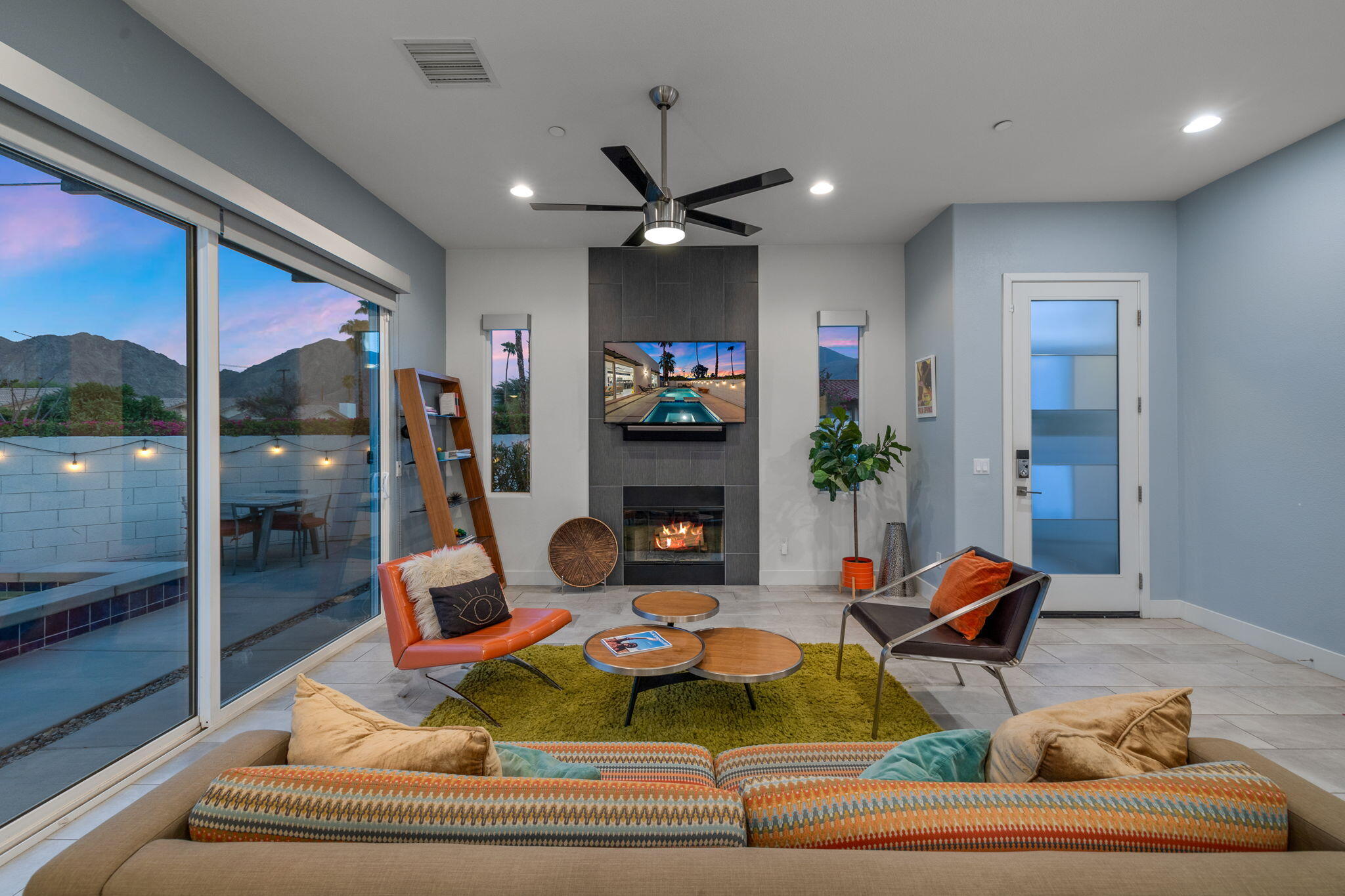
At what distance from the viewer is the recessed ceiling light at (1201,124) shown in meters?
2.92

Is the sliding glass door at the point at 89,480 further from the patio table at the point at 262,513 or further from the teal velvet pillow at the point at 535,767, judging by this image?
the teal velvet pillow at the point at 535,767

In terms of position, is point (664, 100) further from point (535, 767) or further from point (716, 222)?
point (535, 767)

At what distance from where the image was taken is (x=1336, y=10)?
7.24ft

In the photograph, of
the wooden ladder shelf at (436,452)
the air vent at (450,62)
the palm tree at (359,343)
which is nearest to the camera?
the air vent at (450,62)

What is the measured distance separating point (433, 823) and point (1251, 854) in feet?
3.92

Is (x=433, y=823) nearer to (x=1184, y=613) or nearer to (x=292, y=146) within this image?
(x=292, y=146)

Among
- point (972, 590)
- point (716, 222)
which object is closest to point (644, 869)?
point (972, 590)

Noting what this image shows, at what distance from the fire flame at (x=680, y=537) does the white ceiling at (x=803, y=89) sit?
270 centimetres

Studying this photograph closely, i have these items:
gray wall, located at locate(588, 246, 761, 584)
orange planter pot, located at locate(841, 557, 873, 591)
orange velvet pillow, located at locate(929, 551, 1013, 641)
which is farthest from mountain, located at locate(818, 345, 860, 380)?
orange velvet pillow, located at locate(929, 551, 1013, 641)

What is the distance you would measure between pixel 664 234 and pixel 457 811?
8.28 feet

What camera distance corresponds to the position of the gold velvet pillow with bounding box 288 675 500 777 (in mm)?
1018

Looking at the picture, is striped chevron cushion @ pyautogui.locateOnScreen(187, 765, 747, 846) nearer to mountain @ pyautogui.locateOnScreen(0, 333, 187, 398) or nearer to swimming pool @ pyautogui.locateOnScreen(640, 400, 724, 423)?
mountain @ pyautogui.locateOnScreen(0, 333, 187, 398)

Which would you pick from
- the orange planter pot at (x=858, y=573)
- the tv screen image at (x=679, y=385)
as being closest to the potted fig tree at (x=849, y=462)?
the orange planter pot at (x=858, y=573)

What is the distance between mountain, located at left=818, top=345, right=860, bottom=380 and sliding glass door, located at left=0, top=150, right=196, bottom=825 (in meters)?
4.24
